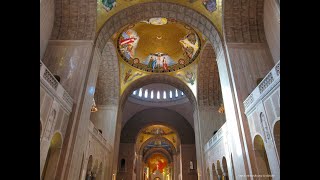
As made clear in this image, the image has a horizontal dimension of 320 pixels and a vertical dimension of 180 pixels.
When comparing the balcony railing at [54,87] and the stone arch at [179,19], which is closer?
the balcony railing at [54,87]

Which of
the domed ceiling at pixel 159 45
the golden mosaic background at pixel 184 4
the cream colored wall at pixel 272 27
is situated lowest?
the cream colored wall at pixel 272 27

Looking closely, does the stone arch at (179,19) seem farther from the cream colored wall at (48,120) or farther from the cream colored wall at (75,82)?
the cream colored wall at (48,120)

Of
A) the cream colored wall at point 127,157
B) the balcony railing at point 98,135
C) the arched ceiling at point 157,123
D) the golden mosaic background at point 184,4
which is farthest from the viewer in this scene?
the arched ceiling at point 157,123

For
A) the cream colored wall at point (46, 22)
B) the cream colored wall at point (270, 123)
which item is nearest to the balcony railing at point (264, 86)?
the cream colored wall at point (270, 123)

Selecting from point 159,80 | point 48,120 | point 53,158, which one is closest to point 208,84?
point 159,80

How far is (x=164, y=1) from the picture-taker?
11.1 meters

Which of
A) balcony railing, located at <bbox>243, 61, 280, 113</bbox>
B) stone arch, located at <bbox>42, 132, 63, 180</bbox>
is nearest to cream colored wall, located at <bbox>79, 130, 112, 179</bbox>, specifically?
stone arch, located at <bbox>42, 132, 63, 180</bbox>

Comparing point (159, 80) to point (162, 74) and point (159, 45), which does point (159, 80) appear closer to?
point (162, 74)

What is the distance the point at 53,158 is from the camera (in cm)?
736

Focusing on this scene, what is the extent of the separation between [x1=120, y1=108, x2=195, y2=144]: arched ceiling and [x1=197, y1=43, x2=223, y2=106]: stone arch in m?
7.55

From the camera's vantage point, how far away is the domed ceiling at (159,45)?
15.7 meters

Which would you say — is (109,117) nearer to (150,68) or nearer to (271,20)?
(150,68)

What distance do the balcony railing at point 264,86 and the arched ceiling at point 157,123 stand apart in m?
15.6
